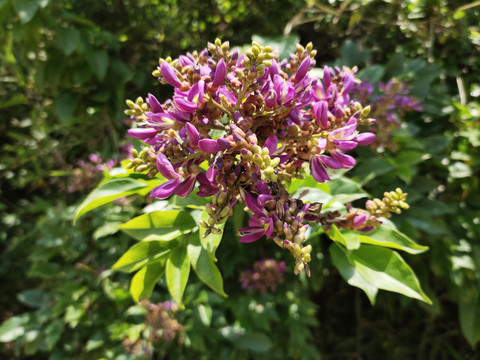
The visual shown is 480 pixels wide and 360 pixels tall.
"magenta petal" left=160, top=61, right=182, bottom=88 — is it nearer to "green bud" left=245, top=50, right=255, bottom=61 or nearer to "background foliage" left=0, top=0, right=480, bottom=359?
"green bud" left=245, top=50, right=255, bottom=61

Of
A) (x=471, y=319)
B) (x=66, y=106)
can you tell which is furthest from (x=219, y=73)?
(x=471, y=319)

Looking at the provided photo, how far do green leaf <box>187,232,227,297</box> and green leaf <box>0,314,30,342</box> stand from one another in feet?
4.59

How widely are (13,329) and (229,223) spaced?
4.02 ft

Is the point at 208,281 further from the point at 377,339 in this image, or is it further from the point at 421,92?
the point at 377,339

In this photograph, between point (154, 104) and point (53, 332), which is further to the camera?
point (53, 332)

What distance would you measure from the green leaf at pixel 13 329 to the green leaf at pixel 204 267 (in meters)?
1.40

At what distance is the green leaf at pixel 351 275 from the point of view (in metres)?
0.65

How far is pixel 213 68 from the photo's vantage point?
592 millimetres

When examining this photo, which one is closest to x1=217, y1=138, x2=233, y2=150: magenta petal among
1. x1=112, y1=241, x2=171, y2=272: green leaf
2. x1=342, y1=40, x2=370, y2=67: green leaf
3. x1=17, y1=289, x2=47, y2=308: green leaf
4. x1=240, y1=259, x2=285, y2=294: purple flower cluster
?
x1=112, y1=241, x2=171, y2=272: green leaf

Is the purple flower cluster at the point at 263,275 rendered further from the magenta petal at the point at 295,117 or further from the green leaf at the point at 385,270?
the magenta petal at the point at 295,117

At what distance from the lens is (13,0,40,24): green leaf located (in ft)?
4.15

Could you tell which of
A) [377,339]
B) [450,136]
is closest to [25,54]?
[450,136]

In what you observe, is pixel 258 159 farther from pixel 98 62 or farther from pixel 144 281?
pixel 98 62

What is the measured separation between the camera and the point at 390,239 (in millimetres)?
696
